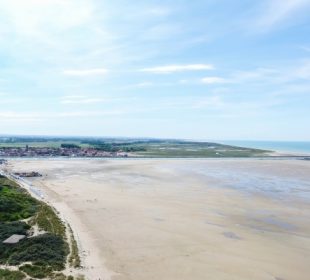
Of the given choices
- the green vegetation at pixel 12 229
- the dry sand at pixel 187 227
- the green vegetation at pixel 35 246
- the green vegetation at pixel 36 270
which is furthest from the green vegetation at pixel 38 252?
the green vegetation at pixel 12 229

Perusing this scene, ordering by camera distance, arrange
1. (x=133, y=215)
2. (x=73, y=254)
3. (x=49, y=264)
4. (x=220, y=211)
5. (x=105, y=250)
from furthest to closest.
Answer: (x=220, y=211)
(x=133, y=215)
(x=105, y=250)
(x=73, y=254)
(x=49, y=264)

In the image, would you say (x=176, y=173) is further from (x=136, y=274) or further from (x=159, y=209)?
(x=136, y=274)

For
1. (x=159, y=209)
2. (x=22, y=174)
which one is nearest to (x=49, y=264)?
(x=159, y=209)

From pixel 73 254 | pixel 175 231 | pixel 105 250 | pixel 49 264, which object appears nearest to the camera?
pixel 49 264

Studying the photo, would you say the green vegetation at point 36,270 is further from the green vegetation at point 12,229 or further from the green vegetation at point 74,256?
the green vegetation at point 12,229

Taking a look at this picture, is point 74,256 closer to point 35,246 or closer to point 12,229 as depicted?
point 35,246

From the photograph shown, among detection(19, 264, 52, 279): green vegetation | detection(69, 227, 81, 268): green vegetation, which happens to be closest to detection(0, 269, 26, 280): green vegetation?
detection(19, 264, 52, 279): green vegetation
